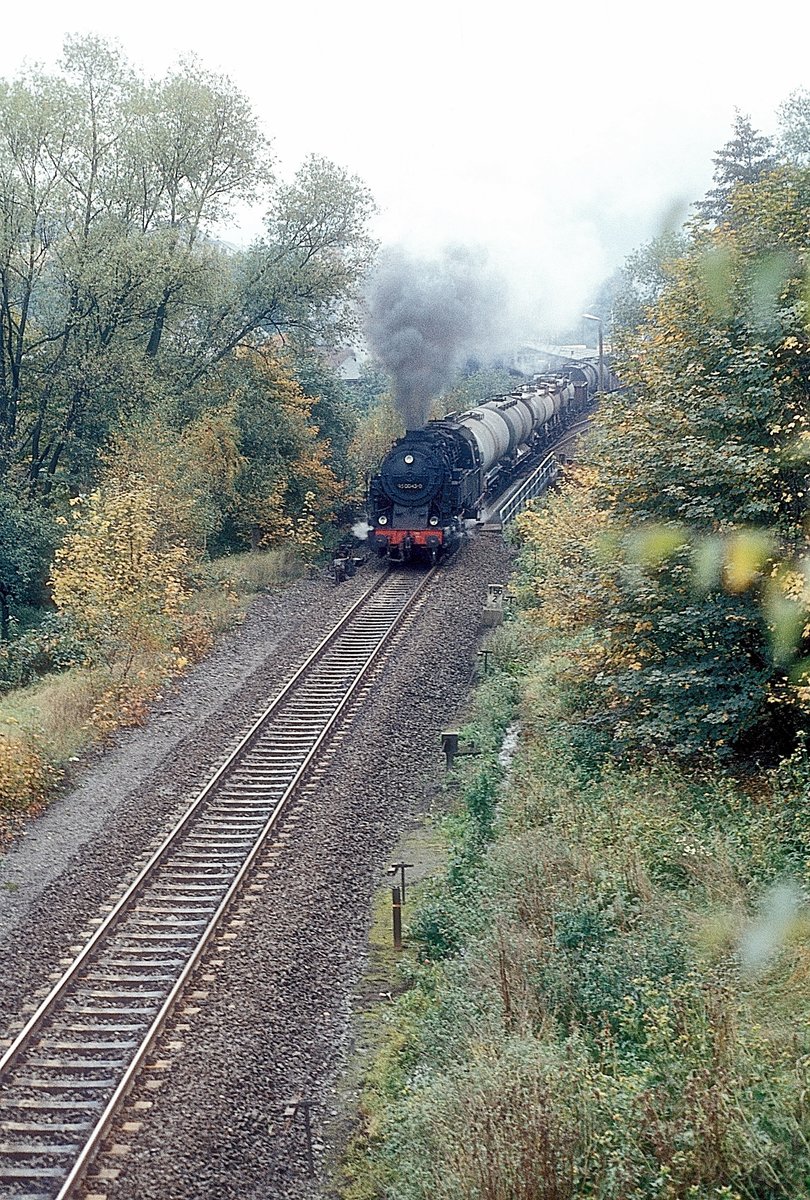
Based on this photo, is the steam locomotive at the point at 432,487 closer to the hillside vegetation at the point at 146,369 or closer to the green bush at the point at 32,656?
the hillside vegetation at the point at 146,369

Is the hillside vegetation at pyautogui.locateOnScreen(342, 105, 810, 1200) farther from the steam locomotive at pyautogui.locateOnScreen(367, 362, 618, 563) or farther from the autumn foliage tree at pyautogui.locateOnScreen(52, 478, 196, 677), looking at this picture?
the steam locomotive at pyautogui.locateOnScreen(367, 362, 618, 563)

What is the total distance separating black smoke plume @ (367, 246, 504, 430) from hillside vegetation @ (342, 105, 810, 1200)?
17278mm

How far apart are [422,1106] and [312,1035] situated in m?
2.72

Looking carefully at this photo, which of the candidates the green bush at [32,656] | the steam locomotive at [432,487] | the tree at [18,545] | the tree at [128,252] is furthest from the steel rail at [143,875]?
the tree at [128,252]

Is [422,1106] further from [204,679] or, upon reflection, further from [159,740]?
[204,679]

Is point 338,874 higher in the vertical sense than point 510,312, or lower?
lower

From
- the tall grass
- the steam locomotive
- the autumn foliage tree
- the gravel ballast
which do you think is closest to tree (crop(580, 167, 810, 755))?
the tall grass

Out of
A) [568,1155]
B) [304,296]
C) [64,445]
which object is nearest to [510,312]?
[304,296]

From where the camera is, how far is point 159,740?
17.7 meters

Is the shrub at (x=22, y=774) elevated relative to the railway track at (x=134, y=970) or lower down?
elevated

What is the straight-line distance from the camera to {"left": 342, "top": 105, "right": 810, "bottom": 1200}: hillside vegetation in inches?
254

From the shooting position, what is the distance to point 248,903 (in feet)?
40.1

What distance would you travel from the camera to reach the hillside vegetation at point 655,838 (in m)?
6.45

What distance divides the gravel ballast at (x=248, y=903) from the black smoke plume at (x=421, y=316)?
44.4ft
